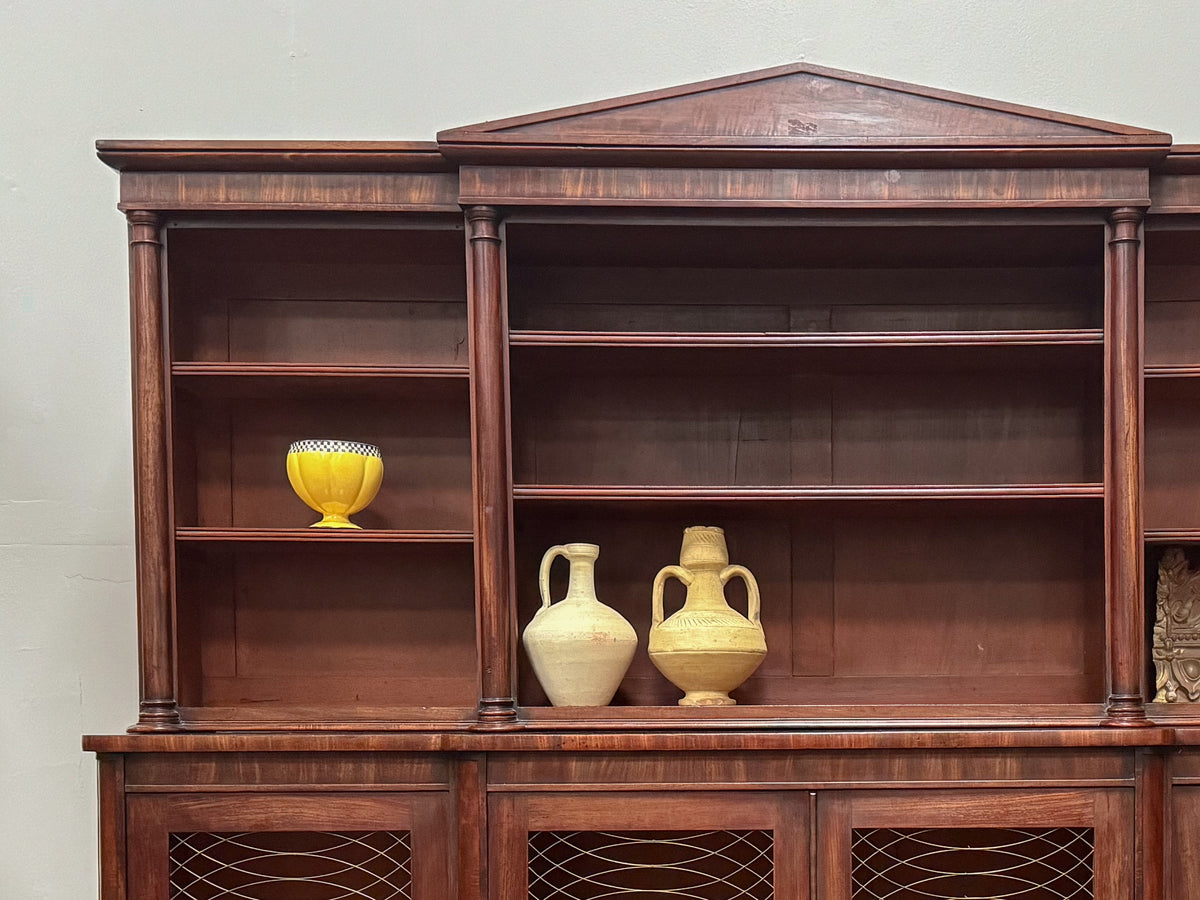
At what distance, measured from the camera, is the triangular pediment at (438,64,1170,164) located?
186 centimetres

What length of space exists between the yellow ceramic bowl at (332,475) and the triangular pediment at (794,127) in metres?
0.56

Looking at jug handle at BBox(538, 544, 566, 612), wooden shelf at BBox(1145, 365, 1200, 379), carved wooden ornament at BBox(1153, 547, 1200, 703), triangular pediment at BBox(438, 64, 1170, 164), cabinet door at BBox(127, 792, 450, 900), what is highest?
triangular pediment at BBox(438, 64, 1170, 164)

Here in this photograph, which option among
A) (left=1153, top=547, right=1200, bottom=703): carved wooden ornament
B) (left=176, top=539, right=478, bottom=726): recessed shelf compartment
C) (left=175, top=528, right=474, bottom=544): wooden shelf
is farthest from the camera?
(left=176, top=539, right=478, bottom=726): recessed shelf compartment

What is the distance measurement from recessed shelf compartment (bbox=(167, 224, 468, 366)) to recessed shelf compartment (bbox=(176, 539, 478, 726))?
38 cm

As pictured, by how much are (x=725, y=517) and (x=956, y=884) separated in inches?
29.9

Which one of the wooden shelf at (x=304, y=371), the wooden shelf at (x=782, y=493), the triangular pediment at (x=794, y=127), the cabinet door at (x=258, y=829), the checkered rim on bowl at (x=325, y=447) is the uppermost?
the triangular pediment at (x=794, y=127)

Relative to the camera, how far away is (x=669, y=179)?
1899mm

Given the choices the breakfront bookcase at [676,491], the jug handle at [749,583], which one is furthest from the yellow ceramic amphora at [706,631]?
the breakfront bookcase at [676,491]

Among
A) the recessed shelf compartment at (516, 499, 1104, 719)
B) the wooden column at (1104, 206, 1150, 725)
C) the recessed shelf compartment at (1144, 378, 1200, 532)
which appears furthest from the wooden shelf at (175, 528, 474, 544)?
the recessed shelf compartment at (1144, 378, 1200, 532)

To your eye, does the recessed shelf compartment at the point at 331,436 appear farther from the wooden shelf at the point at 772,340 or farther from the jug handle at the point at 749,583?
the jug handle at the point at 749,583

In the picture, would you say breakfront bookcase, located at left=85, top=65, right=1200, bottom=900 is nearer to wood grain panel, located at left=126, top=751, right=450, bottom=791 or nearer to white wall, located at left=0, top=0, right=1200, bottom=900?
wood grain panel, located at left=126, top=751, right=450, bottom=791

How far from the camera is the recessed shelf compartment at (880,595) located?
7.18 feet

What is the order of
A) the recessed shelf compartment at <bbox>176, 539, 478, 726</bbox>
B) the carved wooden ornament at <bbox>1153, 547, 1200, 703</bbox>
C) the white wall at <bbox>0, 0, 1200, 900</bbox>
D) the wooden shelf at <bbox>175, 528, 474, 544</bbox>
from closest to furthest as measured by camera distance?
the wooden shelf at <bbox>175, 528, 474, 544</bbox>
the carved wooden ornament at <bbox>1153, 547, 1200, 703</bbox>
the recessed shelf compartment at <bbox>176, 539, 478, 726</bbox>
the white wall at <bbox>0, 0, 1200, 900</bbox>

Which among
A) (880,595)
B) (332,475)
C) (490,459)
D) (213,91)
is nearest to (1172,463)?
(880,595)
